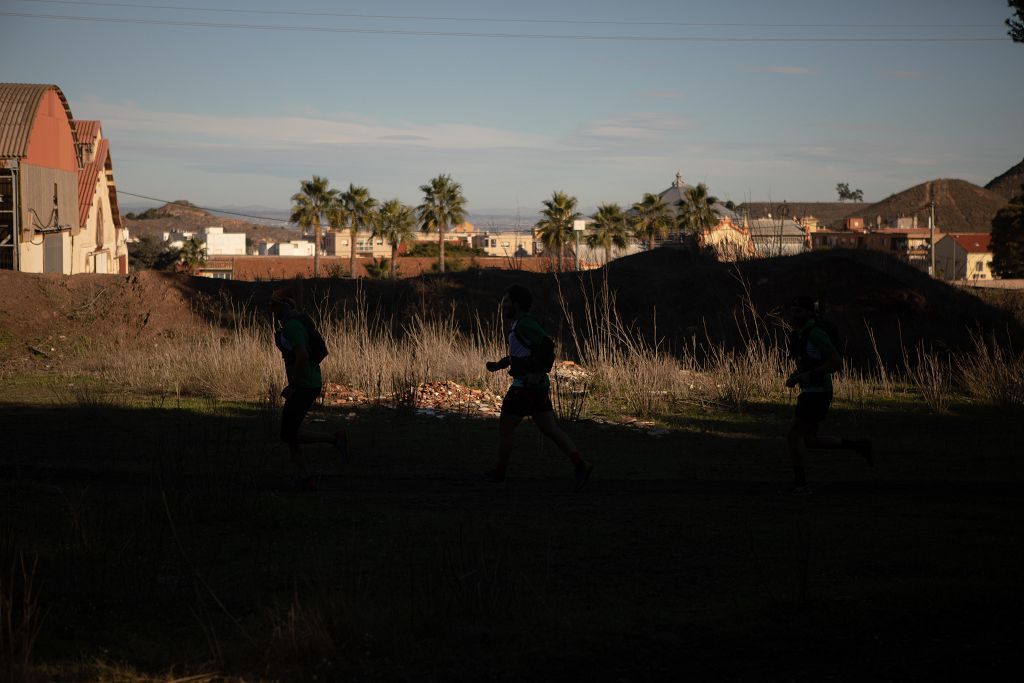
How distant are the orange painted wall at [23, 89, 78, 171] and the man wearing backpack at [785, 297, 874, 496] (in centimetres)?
3065

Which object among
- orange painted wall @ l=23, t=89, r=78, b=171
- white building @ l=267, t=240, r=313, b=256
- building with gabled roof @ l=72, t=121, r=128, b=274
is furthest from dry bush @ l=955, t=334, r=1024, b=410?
white building @ l=267, t=240, r=313, b=256

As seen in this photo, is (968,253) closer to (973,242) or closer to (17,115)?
(973,242)

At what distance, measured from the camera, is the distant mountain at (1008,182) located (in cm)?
15325

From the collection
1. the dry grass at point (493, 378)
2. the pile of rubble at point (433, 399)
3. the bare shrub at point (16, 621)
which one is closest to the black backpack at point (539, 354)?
the bare shrub at point (16, 621)

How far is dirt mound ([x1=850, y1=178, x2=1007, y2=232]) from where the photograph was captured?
133m

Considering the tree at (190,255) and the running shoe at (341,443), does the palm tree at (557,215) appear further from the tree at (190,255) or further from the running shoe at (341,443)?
the running shoe at (341,443)

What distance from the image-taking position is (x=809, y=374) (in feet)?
29.4

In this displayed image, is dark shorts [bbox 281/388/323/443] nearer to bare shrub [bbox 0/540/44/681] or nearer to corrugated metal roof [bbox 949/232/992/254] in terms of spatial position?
bare shrub [bbox 0/540/44/681]

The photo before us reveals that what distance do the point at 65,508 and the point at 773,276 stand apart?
23.2m

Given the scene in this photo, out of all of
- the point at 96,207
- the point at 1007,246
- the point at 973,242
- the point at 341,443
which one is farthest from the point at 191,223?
the point at 341,443

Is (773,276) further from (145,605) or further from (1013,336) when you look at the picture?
(145,605)

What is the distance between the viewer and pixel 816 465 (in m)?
11.4

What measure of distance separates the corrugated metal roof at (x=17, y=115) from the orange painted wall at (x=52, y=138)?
0.78ft

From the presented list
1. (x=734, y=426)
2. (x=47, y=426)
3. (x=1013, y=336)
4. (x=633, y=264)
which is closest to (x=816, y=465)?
(x=734, y=426)
